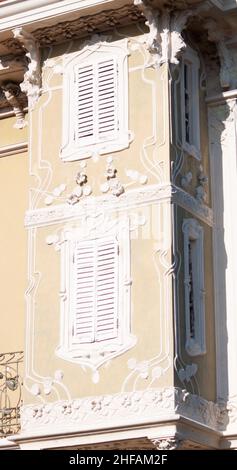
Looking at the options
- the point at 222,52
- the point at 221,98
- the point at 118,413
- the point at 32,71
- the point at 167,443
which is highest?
the point at 222,52

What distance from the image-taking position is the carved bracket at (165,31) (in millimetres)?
20812

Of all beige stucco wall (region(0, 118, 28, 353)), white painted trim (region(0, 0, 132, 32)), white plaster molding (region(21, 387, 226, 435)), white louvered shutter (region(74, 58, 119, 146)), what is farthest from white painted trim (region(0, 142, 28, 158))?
white plaster molding (region(21, 387, 226, 435))

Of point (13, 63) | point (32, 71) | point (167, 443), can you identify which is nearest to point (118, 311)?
point (167, 443)

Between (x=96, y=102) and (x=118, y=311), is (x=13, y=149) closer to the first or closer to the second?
(x=96, y=102)

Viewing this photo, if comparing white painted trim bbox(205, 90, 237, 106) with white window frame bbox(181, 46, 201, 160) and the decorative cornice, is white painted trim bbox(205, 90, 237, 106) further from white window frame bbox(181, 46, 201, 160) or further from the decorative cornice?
the decorative cornice

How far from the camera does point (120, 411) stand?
1952 centimetres

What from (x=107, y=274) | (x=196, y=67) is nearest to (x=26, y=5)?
(x=196, y=67)

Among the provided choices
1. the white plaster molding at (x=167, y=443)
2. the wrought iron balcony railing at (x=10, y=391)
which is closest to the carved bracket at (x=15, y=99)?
the wrought iron balcony railing at (x=10, y=391)

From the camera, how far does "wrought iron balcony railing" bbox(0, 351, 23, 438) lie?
21.1 m

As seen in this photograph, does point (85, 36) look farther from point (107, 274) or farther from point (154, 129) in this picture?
point (107, 274)

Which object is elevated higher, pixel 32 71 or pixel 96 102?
pixel 32 71

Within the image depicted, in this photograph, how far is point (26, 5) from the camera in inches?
848

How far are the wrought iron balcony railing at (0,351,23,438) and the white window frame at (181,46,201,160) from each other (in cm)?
375

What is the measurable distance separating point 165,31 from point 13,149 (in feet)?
11.1
